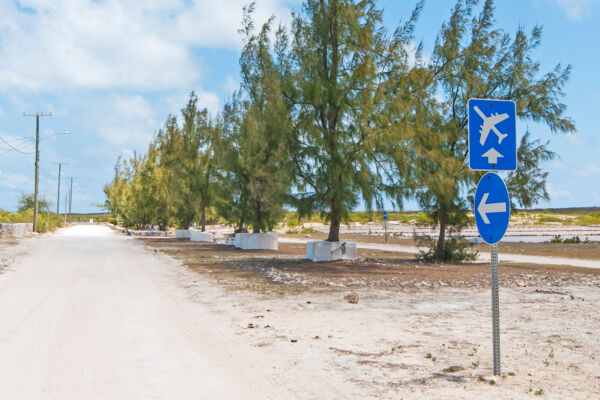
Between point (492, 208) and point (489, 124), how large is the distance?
3.06 ft

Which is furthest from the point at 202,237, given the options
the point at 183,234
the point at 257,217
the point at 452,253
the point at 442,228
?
the point at 452,253

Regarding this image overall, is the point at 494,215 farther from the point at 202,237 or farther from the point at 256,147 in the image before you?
the point at 202,237

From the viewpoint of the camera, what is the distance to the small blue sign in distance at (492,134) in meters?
5.93

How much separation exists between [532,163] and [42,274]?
18.1 metres

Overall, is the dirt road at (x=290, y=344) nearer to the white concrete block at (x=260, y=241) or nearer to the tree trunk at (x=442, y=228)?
the tree trunk at (x=442, y=228)

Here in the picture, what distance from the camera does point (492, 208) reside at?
578cm

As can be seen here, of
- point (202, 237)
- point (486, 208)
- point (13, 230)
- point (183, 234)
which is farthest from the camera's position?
point (183, 234)

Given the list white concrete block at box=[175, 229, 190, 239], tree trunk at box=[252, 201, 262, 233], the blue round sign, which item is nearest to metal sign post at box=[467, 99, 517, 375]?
the blue round sign

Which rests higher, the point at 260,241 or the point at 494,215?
the point at 494,215

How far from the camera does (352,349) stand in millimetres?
7434

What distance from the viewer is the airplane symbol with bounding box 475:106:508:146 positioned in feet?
19.6

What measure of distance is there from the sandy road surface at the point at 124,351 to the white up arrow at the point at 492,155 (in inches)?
117

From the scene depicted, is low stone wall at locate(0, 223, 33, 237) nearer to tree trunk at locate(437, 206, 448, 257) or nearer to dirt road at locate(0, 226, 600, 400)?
dirt road at locate(0, 226, 600, 400)

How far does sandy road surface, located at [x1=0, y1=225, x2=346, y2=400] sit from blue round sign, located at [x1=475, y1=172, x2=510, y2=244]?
91.4 inches
